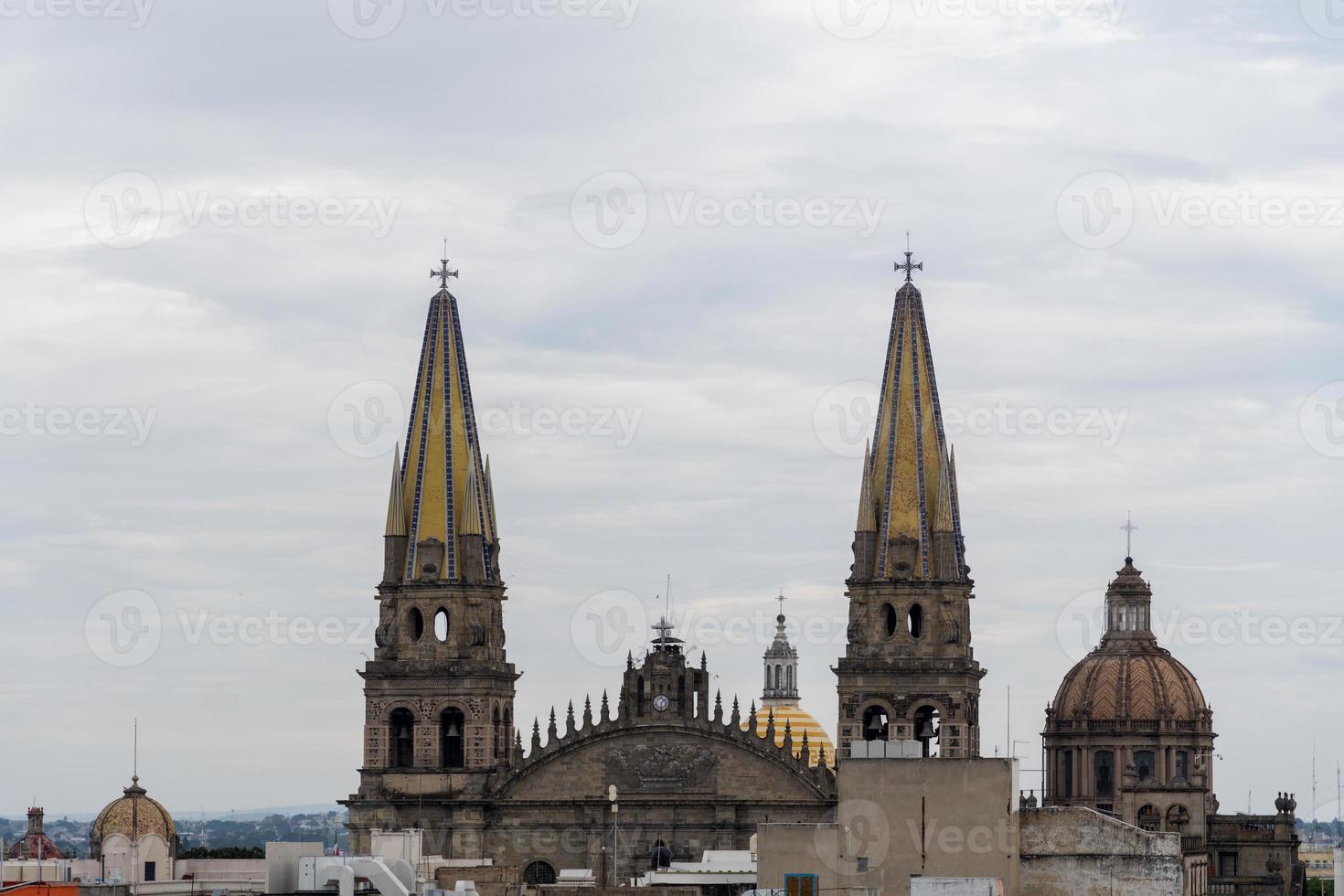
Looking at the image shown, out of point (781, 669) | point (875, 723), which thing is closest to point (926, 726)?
point (875, 723)

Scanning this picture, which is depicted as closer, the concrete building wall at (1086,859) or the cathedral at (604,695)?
the concrete building wall at (1086,859)

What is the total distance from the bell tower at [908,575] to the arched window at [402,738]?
15.4 m

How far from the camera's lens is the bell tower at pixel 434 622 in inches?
4461

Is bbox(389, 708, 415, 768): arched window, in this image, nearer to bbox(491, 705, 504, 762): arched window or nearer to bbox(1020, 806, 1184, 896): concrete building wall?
bbox(491, 705, 504, 762): arched window

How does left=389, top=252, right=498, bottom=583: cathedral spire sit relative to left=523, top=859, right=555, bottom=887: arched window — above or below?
above

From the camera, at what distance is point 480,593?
373 ft

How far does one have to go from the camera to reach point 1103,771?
483 ft

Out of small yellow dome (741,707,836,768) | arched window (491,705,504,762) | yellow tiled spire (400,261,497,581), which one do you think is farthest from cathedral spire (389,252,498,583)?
small yellow dome (741,707,836,768)

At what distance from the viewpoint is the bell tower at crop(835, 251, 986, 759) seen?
111500 mm

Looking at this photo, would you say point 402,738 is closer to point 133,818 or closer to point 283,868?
point 133,818

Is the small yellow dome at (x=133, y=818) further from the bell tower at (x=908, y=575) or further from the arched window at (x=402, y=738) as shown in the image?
the bell tower at (x=908, y=575)

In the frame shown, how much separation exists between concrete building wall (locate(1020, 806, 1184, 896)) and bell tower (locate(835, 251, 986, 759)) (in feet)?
140

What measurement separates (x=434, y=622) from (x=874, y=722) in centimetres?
1597

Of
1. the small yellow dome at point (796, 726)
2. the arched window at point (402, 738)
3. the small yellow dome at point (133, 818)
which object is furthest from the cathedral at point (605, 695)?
the small yellow dome at point (796, 726)
